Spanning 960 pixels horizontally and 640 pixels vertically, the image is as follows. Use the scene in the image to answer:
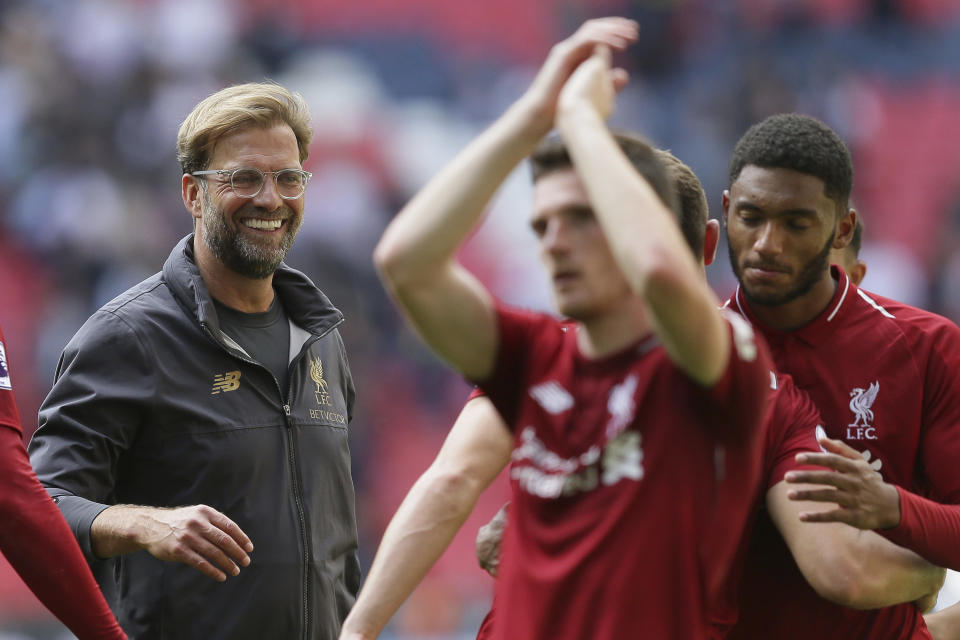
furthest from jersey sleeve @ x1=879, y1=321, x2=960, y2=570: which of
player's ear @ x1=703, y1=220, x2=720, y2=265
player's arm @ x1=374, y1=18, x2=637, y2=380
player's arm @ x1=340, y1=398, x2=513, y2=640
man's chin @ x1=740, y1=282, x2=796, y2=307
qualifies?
player's arm @ x1=374, y1=18, x2=637, y2=380

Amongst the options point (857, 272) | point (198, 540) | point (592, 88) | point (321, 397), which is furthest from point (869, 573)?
point (857, 272)

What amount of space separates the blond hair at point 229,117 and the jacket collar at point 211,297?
0.27 metres

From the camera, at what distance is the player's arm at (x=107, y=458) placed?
313 cm

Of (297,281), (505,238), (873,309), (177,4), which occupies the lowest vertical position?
(505,238)

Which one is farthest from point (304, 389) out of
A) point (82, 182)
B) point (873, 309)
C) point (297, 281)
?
point (82, 182)

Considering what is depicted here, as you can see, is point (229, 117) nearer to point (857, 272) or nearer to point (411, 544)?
point (411, 544)

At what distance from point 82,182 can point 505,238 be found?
12.4 feet

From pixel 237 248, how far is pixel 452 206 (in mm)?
1814

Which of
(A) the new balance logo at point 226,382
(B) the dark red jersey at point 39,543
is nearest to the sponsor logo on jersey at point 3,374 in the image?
(B) the dark red jersey at point 39,543

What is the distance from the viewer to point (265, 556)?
3.51 m

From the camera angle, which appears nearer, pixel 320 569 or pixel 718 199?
pixel 320 569

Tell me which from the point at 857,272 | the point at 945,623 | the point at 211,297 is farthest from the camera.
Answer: the point at 857,272

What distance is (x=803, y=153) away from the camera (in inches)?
122

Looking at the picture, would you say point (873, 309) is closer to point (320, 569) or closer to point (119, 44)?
point (320, 569)
